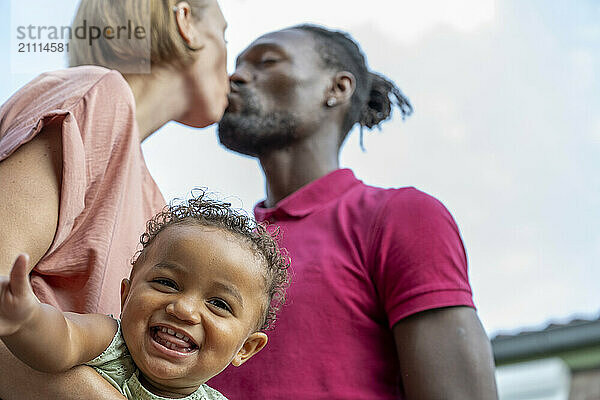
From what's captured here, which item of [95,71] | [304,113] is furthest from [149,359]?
[304,113]

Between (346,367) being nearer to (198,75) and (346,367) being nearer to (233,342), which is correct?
(233,342)

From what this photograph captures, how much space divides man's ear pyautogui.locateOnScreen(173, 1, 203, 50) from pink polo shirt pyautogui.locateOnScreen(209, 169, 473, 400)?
44 cm

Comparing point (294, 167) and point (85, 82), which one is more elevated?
point (85, 82)

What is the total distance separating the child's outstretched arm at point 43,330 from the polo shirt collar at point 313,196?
0.84m

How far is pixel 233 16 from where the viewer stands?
2982 millimetres

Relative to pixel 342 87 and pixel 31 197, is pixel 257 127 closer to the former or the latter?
pixel 342 87

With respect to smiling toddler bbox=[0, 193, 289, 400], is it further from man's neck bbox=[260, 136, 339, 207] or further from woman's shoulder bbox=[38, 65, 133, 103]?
man's neck bbox=[260, 136, 339, 207]

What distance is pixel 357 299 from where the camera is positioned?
1543mm

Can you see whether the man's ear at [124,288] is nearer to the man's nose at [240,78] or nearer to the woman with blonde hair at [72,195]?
the woman with blonde hair at [72,195]

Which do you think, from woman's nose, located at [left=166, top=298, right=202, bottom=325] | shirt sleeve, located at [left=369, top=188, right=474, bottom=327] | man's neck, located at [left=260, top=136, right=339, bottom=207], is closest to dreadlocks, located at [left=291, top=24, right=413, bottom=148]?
man's neck, located at [left=260, top=136, right=339, bottom=207]

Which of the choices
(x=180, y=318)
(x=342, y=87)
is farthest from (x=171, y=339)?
(x=342, y=87)

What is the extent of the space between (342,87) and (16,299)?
63.1 inches

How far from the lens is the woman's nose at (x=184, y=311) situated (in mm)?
955

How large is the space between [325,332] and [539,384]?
297cm
